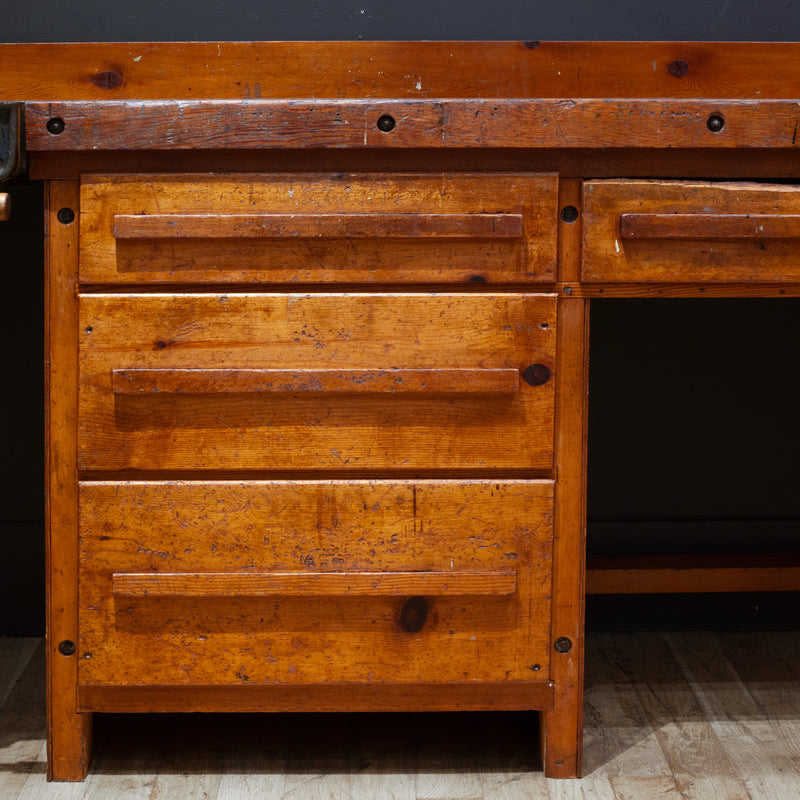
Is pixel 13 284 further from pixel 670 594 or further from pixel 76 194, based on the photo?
pixel 670 594

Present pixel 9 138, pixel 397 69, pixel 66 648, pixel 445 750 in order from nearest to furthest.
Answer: pixel 9 138 < pixel 66 648 < pixel 445 750 < pixel 397 69

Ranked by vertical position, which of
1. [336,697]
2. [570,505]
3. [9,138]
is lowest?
[336,697]

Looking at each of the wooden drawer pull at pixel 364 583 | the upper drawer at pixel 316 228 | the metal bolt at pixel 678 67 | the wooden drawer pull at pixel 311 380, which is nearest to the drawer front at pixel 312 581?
the wooden drawer pull at pixel 364 583

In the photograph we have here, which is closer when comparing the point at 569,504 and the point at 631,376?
the point at 569,504

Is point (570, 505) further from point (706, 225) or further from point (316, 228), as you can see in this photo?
point (316, 228)

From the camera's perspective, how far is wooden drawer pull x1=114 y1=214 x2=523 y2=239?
52.2 inches

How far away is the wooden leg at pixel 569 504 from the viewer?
4.52 feet

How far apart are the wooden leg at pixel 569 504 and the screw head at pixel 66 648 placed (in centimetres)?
73

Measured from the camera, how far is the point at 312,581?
4.55ft

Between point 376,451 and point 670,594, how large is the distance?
1033mm

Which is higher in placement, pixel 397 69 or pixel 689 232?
pixel 397 69

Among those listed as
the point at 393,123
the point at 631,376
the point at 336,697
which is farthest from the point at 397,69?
the point at 336,697

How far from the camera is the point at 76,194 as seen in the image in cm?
135

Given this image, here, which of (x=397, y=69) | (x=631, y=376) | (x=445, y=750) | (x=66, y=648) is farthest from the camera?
(x=631, y=376)
